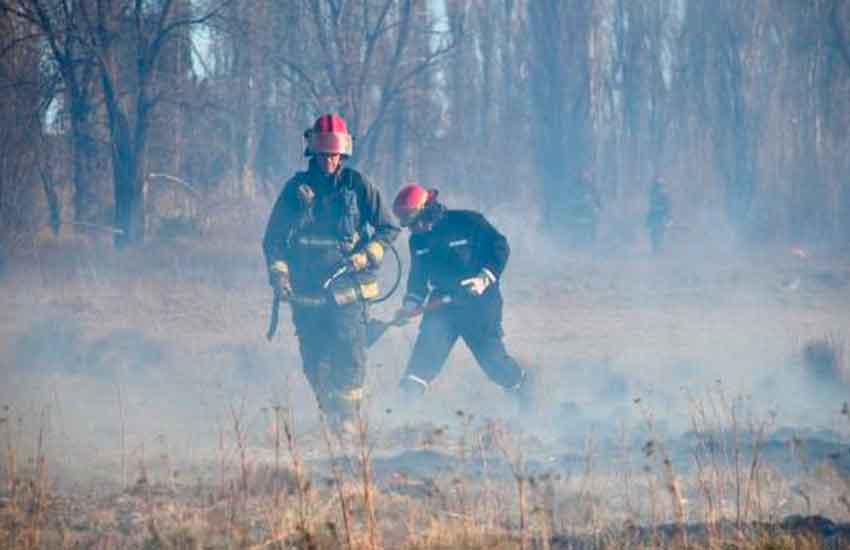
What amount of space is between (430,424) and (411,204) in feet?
5.39

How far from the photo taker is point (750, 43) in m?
34.9

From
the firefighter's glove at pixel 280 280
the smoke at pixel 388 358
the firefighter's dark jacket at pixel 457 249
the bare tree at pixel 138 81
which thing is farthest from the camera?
the bare tree at pixel 138 81

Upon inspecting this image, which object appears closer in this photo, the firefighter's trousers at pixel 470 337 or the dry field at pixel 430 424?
the dry field at pixel 430 424

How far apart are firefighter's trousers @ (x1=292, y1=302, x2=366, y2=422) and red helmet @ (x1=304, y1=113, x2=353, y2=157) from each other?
107cm

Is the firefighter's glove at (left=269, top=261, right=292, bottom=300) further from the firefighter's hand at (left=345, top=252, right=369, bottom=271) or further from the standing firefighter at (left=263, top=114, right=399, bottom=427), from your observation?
the firefighter's hand at (left=345, top=252, right=369, bottom=271)

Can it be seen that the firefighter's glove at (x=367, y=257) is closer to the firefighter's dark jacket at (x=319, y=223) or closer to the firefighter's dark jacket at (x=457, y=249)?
the firefighter's dark jacket at (x=319, y=223)

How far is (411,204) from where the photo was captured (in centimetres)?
800

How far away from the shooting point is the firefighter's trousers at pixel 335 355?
744 cm

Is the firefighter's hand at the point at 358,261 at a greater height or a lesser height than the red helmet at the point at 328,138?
lesser

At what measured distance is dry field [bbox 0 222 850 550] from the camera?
468cm

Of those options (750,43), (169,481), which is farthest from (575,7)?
(169,481)

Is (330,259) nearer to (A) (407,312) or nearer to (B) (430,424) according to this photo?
Answer: (A) (407,312)

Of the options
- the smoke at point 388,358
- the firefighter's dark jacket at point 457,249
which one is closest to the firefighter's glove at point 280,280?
the smoke at point 388,358

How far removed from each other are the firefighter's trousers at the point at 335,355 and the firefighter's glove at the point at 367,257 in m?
0.28
